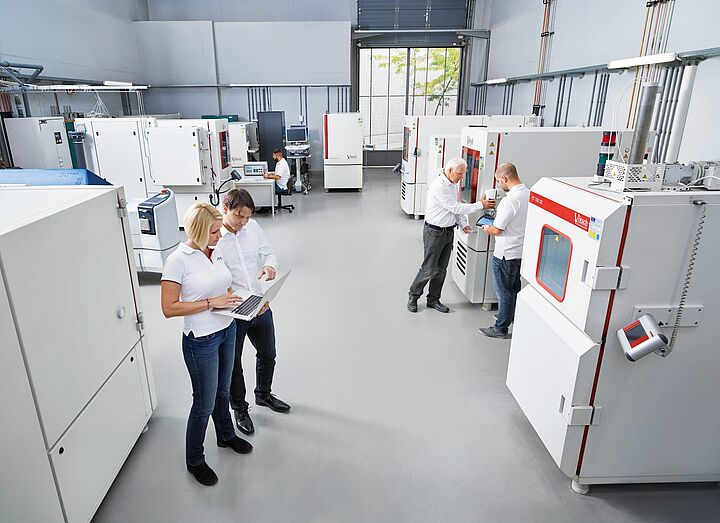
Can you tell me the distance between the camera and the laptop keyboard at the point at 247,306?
2246 mm

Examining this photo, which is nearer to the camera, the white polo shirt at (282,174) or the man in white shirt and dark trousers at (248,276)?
the man in white shirt and dark trousers at (248,276)

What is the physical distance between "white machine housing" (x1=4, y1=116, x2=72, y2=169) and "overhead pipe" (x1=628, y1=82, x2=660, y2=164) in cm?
643

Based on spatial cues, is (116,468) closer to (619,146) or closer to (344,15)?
(619,146)

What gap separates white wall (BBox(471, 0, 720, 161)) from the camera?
173 inches

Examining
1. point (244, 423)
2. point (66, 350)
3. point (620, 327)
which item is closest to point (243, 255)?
point (66, 350)

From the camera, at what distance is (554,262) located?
2.44 metres

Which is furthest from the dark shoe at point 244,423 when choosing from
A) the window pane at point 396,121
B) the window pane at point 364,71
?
the window pane at point 364,71

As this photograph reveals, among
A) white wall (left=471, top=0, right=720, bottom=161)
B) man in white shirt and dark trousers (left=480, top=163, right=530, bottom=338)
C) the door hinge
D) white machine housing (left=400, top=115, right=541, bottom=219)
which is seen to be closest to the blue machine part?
the door hinge

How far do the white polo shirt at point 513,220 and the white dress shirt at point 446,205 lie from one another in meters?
0.42

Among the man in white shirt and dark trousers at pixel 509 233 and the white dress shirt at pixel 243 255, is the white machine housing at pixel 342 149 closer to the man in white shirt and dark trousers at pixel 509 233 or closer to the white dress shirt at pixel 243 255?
the man in white shirt and dark trousers at pixel 509 233

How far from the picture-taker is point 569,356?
224 centimetres

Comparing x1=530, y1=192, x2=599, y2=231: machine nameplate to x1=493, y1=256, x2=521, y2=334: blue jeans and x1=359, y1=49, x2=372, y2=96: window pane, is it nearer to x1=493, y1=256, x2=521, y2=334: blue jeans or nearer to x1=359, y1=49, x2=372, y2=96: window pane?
x1=493, y1=256, x2=521, y2=334: blue jeans

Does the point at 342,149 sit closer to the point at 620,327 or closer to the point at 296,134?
the point at 296,134

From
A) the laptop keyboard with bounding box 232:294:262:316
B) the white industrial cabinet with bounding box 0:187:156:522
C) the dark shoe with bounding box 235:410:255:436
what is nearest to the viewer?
the white industrial cabinet with bounding box 0:187:156:522
